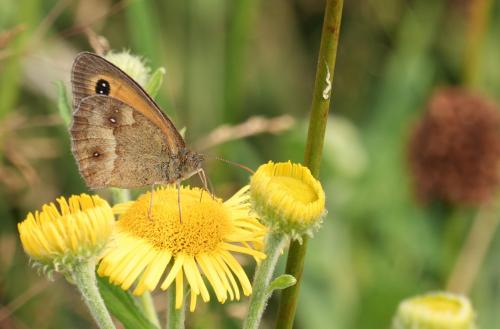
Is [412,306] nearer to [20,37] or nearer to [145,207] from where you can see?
[145,207]

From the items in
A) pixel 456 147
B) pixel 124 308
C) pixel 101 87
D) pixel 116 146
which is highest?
pixel 456 147

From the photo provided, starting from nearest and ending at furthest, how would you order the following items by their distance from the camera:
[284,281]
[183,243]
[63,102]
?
[284,281]
[183,243]
[63,102]

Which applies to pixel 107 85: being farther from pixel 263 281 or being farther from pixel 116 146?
pixel 263 281

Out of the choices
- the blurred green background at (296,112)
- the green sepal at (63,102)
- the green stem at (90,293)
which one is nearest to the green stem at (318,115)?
the green stem at (90,293)

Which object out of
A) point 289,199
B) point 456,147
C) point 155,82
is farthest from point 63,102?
point 456,147

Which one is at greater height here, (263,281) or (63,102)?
(63,102)

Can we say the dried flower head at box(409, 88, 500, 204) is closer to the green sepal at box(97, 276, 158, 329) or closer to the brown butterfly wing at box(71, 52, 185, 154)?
the brown butterfly wing at box(71, 52, 185, 154)
